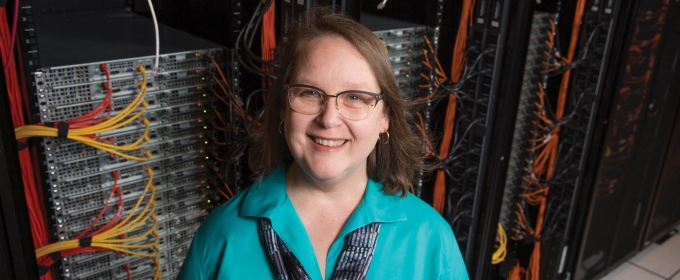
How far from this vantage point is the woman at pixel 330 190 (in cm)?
114

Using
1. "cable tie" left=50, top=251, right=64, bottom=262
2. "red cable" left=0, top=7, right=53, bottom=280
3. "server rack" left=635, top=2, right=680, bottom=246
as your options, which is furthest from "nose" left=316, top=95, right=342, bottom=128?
"server rack" left=635, top=2, right=680, bottom=246

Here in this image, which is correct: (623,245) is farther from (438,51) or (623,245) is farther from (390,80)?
(390,80)

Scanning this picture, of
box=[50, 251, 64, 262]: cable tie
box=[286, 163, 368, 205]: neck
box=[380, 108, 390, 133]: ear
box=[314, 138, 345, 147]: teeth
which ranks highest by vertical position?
box=[380, 108, 390, 133]: ear

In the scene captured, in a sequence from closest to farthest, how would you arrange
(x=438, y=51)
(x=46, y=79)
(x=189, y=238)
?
(x=46, y=79), (x=189, y=238), (x=438, y=51)

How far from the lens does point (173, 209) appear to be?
1.86 meters

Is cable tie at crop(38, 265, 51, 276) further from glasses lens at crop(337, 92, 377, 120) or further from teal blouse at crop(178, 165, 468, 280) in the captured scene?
glasses lens at crop(337, 92, 377, 120)

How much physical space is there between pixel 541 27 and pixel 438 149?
0.71 meters

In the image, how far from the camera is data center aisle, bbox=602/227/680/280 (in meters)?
3.31

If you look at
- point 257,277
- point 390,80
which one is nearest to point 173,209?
point 257,277

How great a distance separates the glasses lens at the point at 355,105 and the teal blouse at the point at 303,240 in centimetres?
23

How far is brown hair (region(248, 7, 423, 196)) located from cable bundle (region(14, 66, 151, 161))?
0.42 meters

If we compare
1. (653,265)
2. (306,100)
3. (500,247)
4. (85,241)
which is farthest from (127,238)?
(653,265)

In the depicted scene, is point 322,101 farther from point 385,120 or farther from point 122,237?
point 122,237

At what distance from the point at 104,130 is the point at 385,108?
2.63ft
